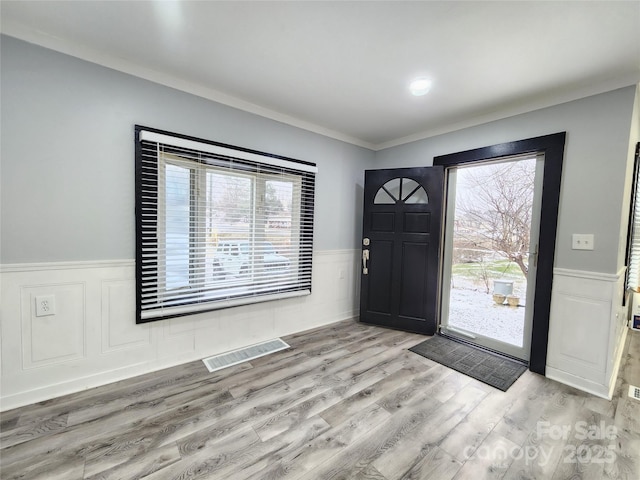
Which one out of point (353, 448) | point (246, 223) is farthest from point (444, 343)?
point (246, 223)

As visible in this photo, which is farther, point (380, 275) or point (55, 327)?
point (380, 275)

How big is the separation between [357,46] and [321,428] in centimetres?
250

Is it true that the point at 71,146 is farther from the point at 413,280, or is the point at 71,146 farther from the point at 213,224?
the point at 413,280

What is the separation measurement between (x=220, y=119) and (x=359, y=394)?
8.75ft

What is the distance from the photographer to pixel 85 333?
195 cm

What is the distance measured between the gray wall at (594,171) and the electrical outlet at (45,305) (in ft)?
13.1

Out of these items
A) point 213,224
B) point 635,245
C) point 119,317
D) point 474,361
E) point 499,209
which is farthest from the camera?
point 635,245

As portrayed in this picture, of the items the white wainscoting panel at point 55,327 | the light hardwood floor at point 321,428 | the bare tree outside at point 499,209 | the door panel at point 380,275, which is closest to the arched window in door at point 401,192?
the bare tree outside at point 499,209

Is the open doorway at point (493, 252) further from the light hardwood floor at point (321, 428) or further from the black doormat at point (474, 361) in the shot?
the light hardwood floor at point (321, 428)

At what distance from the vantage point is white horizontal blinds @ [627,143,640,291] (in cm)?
241

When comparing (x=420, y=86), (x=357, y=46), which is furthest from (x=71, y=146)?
(x=420, y=86)

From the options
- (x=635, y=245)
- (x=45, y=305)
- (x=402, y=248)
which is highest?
(x=635, y=245)

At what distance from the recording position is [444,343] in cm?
289

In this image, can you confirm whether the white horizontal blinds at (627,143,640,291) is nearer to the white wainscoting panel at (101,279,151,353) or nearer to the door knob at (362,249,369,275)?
the door knob at (362,249,369,275)
